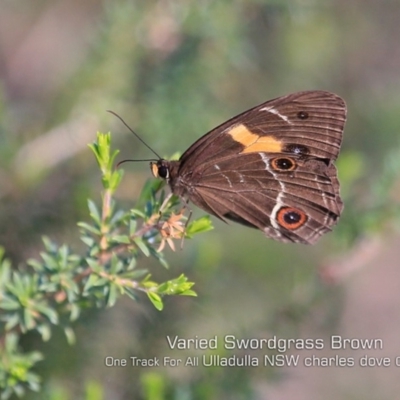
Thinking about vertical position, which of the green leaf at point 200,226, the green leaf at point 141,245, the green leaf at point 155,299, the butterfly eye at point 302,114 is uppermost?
the butterfly eye at point 302,114

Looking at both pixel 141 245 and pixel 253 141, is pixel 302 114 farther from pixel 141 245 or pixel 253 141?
pixel 141 245

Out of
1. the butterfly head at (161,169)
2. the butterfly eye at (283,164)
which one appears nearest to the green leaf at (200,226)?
the butterfly head at (161,169)

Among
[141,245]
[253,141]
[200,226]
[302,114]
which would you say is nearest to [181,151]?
[253,141]

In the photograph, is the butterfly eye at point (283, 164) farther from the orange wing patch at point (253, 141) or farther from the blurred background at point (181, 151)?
the blurred background at point (181, 151)

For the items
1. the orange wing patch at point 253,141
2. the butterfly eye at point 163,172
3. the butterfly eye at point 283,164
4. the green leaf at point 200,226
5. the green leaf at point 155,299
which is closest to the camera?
the green leaf at point 155,299

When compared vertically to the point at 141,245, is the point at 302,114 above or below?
above

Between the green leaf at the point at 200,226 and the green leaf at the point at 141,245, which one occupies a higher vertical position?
the green leaf at the point at 200,226
